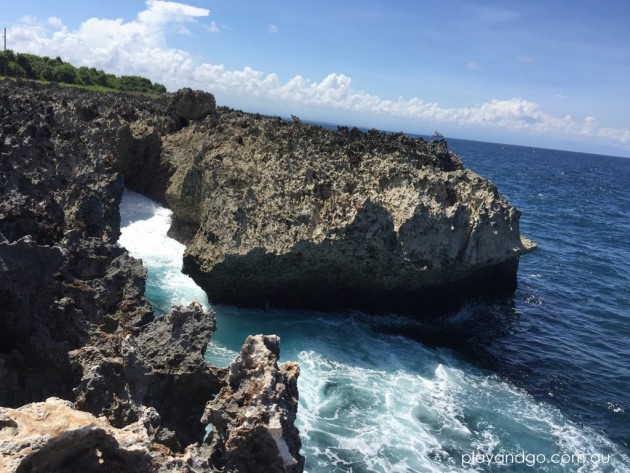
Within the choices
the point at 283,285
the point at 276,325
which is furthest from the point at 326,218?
the point at 276,325

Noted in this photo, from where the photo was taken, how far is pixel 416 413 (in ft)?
56.2

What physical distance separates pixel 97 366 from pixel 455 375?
1515 centimetres

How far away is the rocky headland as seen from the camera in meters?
7.94

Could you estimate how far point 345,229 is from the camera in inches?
855

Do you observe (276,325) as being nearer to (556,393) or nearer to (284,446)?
(556,393)

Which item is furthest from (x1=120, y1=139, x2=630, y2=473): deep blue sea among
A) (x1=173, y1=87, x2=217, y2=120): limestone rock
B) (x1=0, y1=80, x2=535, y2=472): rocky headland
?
(x1=173, y1=87, x2=217, y2=120): limestone rock

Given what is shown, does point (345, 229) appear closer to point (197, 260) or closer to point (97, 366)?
point (197, 260)

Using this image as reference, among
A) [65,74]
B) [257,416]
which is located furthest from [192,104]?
[65,74]

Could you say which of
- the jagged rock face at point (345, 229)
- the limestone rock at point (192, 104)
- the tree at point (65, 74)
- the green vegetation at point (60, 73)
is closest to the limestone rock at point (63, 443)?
the jagged rock face at point (345, 229)

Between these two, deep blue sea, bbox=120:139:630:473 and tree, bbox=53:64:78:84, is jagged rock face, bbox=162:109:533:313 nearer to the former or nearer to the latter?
deep blue sea, bbox=120:139:630:473

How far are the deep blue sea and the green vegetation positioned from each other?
51.1 m

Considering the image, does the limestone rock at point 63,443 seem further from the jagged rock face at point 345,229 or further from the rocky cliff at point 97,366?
the jagged rock face at point 345,229

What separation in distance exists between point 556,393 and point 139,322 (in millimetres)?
16933

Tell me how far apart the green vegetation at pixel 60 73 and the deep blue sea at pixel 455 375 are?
168 ft
